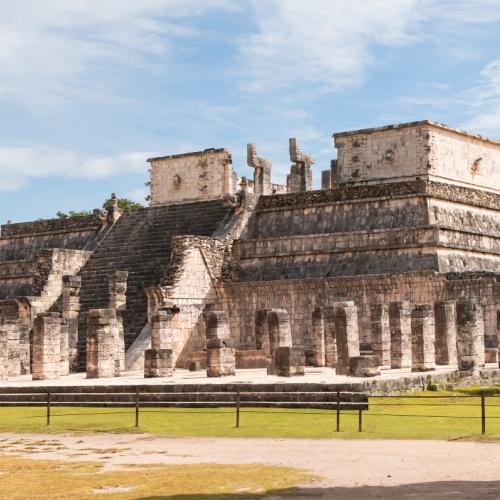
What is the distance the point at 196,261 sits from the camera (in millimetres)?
32969

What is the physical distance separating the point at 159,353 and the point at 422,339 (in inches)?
228

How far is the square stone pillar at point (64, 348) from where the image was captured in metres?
28.8

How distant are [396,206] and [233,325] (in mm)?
5703

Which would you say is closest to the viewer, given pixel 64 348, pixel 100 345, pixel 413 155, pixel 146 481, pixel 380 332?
pixel 146 481

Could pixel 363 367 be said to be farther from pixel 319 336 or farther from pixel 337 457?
pixel 337 457

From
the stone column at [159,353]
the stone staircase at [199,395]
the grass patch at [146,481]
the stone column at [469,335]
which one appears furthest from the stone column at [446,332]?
the grass patch at [146,481]

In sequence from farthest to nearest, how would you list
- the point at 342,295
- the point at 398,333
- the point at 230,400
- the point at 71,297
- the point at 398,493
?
1. the point at 71,297
2. the point at 342,295
3. the point at 398,333
4. the point at 230,400
5. the point at 398,493

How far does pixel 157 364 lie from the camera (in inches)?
1025

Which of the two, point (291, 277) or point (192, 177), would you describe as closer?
point (291, 277)

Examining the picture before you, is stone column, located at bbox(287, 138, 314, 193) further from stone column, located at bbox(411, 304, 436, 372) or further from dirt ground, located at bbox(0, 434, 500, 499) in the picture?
dirt ground, located at bbox(0, 434, 500, 499)

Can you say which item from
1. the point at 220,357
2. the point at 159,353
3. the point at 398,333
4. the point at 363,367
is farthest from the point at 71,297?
the point at 363,367

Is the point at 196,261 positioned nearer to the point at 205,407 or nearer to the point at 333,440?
the point at 205,407

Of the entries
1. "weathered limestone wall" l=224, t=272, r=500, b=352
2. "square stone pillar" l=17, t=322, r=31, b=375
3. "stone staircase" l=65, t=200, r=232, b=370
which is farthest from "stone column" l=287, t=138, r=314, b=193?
"square stone pillar" l=17, t=322, r=31, b=375

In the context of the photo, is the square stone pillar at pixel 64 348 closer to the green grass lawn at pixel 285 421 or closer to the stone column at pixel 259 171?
the green grass lawn at pixel 285 421
